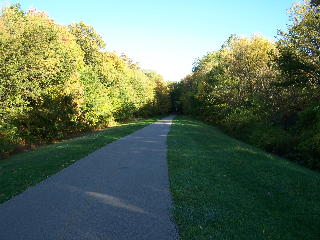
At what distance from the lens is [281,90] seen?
2556cm

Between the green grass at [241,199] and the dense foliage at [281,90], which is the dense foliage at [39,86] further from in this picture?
the dense foliage at [281,90]

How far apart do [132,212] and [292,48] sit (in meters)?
19.6

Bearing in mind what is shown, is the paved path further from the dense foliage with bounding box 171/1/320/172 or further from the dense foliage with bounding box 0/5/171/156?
the dense foliage with bounding box 171/1/320/172

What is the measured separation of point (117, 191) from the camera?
25.4 feet

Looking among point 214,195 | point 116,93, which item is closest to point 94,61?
point 116,93

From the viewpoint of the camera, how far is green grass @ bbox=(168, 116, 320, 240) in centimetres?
584

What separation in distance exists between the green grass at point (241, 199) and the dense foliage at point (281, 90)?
651cm

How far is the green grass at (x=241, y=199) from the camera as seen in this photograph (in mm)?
5836

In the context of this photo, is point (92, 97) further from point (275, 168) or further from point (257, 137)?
point (275, 168)

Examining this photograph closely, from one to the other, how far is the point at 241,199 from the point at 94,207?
4.01 metres

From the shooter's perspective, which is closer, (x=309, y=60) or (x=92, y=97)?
(x=309, y=60)

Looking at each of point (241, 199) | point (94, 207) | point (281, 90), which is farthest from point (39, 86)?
point (281, 90)

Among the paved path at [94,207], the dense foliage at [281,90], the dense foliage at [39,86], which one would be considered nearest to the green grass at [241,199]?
the paved path at [94,207]

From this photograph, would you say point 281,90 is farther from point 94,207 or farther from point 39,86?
point 94,207
